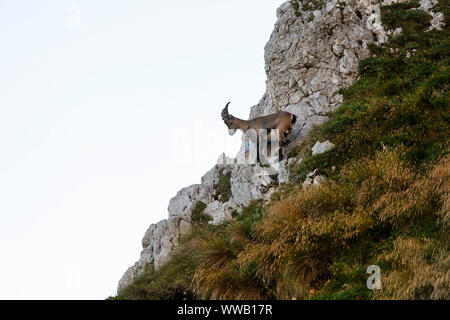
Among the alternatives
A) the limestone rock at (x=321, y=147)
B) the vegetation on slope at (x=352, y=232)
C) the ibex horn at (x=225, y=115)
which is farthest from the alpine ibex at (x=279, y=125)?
the vegetation on slope at (x=352, y=232)

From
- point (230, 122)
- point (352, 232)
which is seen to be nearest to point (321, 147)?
point (352, 232)

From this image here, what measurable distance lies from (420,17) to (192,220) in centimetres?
1514

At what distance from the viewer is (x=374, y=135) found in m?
14.0

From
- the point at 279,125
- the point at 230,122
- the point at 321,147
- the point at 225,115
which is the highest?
the point at 225,115

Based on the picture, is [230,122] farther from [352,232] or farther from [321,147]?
[352,232]

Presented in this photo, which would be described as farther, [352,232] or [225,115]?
[225,115]

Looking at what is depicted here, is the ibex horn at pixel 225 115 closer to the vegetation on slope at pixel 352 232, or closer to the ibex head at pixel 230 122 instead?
the ibex head at pixel 230 122

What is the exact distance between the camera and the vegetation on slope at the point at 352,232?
28.9 feet

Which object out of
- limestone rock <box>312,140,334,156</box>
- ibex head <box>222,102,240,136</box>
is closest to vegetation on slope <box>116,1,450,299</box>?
limestone rock <box>312,140,334,156</box>

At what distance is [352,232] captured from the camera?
9820 mm

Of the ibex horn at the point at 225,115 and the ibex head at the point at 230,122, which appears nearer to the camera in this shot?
the ibex head at the point at 230,122

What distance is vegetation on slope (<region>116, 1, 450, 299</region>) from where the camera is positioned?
8.81m

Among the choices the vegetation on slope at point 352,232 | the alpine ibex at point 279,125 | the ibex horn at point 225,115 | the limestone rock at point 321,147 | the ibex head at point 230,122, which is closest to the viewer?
the vegetation on slope at point 352,232
